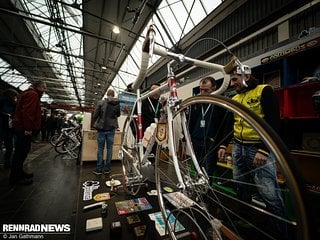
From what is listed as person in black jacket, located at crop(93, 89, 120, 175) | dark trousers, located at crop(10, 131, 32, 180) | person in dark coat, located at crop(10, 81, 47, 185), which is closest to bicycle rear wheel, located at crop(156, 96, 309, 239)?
person in black jacket, located at crop(93, 89, 120, 175)

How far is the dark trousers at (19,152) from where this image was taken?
6.93ft

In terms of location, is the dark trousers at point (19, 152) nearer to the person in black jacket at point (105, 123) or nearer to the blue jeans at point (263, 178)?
the person in black jacket at point (105, 123)

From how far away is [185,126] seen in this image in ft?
2.95

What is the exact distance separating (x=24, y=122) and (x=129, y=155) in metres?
1.48

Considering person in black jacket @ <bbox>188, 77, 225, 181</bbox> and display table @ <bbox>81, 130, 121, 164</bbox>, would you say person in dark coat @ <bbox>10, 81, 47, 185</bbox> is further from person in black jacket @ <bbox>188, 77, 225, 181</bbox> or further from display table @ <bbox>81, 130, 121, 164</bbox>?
person in black jacket @ <bbox>188, 77, 225, 181</bbox>

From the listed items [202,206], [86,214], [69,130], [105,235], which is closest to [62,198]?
[86,214]

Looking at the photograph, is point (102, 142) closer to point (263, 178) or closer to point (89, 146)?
point (89, 146)

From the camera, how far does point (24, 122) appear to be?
204 cm

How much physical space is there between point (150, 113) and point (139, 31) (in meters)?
4.21

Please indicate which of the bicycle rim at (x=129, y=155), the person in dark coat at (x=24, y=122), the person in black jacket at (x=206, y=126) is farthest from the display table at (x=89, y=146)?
the person in black jacket at (x=206, y=126)

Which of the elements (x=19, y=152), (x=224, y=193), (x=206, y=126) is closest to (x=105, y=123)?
(x=19, y=152)

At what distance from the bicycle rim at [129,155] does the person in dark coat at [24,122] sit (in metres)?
1.25

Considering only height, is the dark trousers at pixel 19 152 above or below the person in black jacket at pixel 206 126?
below

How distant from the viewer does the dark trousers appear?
211cm
